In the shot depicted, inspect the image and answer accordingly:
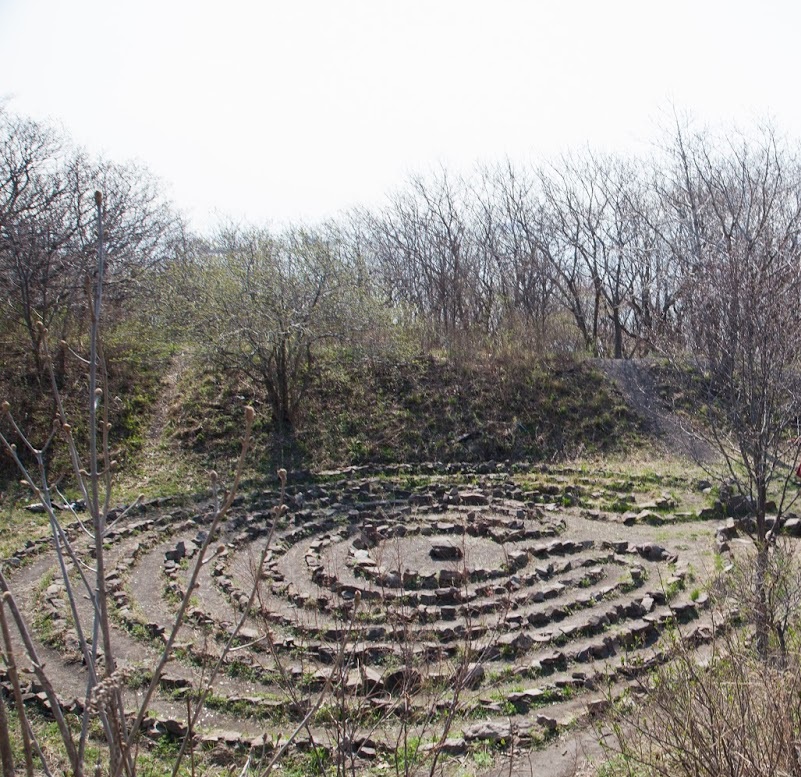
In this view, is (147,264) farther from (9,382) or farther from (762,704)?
(762,704)

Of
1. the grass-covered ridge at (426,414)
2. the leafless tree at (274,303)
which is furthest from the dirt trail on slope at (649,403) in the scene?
the leafless tree at (274,303)

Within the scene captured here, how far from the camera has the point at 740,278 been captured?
26.3 feet

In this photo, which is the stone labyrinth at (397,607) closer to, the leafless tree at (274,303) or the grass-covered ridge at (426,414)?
the grass-covered ridge at (426,414)

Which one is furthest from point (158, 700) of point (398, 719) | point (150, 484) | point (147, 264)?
point (147, 264)

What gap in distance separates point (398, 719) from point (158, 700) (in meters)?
2.62

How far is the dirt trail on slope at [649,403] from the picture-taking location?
63.1 ft

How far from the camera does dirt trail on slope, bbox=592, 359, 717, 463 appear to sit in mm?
19234

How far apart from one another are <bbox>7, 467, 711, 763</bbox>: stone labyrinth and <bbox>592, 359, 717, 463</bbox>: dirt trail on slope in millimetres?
4696

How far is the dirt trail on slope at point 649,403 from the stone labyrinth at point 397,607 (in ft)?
15.4

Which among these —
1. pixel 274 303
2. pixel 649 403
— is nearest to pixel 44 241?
pixel 274 303

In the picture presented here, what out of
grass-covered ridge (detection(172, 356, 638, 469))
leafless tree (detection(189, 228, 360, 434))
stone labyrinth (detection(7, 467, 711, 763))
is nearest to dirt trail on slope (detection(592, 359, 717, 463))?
grass-covered ridge (detection(172, 356, 638, 469))

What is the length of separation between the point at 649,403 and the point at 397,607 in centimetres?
1420

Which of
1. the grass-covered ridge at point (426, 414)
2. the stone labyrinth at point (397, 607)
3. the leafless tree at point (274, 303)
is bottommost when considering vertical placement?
the stone labyrinth at point (397, 607)

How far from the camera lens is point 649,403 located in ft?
70.4
